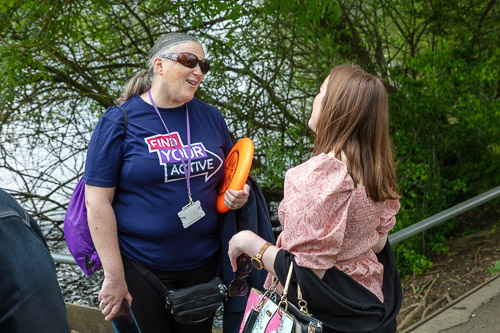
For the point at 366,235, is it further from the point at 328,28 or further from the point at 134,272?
the point at 328,28

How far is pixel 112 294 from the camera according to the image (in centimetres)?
216

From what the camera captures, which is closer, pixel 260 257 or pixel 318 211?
pixel 318 211

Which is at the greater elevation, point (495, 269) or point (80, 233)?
point (80, 233)

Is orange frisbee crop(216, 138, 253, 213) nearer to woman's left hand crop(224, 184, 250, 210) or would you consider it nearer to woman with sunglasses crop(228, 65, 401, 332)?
woman's left hand crop(224, 184, 250, 210)

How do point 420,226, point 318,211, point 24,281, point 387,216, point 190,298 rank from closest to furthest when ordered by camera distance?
point 24,281, point 318,211, point 387,216, point 190,298, point 420,226

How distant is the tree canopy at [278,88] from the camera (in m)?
5.71

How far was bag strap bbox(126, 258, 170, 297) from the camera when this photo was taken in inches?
88.2

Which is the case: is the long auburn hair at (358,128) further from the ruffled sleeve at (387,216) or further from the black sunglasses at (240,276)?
the black sunglasses at (240,276)

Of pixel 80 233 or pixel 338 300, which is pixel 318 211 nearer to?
pixel 338 300

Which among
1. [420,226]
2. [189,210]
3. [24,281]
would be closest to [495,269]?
[420,226]

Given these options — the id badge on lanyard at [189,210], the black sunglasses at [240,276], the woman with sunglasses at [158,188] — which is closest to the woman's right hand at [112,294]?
the woman with sunglasses at [158,188]

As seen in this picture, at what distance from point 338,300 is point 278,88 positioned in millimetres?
4613

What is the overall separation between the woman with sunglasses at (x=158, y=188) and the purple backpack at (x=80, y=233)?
0.10 m

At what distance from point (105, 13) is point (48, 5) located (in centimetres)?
113
